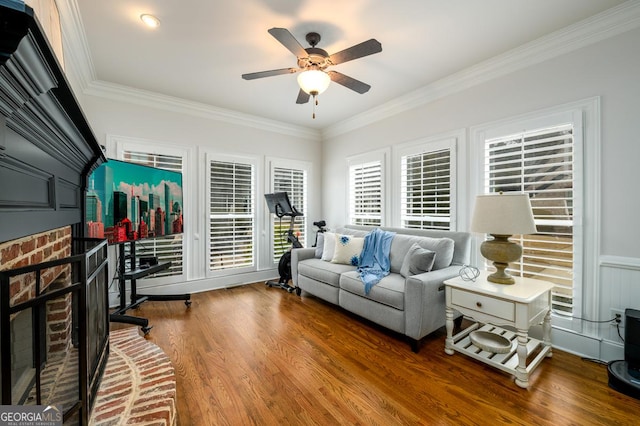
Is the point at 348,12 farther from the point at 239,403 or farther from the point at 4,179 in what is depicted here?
the point at 239,403

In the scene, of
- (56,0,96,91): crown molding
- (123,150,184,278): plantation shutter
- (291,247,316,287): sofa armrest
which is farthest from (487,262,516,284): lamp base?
(56,0,96,91): crown molding

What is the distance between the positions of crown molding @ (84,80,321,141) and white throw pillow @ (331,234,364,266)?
92.1 inches

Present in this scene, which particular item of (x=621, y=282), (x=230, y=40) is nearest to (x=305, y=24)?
(x=230, y=40)

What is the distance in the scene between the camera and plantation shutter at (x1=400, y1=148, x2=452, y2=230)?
326 centimetres

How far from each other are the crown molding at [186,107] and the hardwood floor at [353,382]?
2735mm

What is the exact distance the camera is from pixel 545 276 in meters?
2.46

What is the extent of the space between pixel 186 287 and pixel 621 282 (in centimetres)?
462

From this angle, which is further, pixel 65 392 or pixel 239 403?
pixel 239 403

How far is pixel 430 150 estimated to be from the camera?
339cm

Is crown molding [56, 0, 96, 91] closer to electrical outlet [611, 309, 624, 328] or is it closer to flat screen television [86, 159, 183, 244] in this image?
A: flat screen television [86, 159, 183, 244]

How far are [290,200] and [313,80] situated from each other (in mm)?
2783

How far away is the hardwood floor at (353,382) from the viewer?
163 cm

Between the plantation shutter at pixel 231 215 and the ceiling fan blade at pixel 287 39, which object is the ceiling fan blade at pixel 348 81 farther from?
the plantation shutter at pixel 231 215

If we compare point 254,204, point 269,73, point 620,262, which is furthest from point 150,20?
point 620,262
